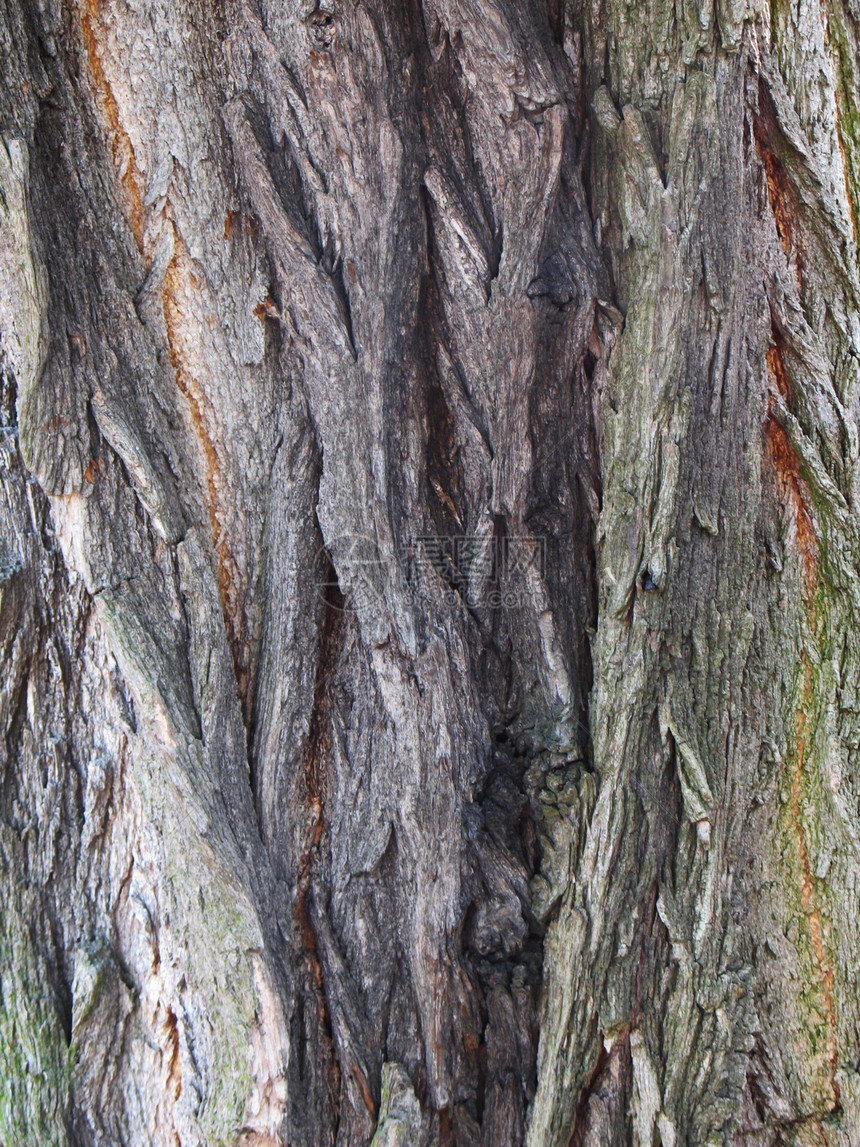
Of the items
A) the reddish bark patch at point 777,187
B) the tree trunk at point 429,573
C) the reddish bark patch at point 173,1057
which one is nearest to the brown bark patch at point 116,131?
the tree trunk at point 429,573

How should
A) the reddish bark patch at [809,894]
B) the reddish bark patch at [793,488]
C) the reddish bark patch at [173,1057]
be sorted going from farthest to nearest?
the reddish bark patch at [793,488], the reddish bark patch at [809,894], the reddish bark patch at [173,1057]

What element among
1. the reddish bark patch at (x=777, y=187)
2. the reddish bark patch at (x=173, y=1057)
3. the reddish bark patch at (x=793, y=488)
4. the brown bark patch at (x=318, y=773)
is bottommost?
the reddish bark patch at (x=173, y=1057)

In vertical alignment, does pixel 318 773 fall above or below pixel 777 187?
below

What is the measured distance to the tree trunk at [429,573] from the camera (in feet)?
4.71

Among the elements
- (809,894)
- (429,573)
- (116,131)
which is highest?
(116,131)

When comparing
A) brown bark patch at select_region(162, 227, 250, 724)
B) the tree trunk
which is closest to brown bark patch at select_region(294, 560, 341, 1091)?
the tree trunk

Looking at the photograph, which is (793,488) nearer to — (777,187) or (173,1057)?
(777,187)

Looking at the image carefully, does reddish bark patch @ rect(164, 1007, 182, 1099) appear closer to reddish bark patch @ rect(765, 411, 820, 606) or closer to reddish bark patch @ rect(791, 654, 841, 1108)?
reddish bark patch @ rect(791, 654, 841, 1108)

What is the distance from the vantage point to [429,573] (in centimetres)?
155

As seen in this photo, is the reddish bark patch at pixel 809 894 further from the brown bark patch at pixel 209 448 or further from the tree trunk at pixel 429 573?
the brown bark patch at pixel 209 448

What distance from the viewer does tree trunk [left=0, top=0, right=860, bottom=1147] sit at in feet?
4.71

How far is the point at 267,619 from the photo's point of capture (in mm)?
1555

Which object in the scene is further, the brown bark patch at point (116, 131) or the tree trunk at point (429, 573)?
the brown bark patch at point (116, 131)

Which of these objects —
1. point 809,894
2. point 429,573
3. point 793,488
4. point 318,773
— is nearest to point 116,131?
point 429,573
